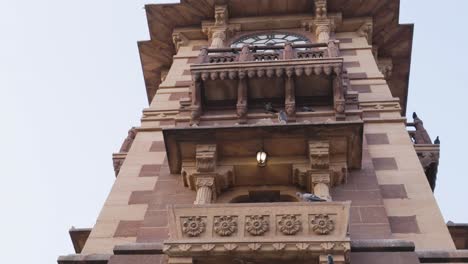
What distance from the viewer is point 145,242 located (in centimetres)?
1298

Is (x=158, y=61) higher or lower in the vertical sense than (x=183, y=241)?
lower

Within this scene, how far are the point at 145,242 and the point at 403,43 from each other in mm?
15901

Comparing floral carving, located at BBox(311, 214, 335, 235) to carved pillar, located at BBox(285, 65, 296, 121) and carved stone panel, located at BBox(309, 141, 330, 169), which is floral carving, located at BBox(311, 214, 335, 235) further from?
carved pillar, located at BBox(285, 65, 296, 121)

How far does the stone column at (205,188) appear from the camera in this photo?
14181mm

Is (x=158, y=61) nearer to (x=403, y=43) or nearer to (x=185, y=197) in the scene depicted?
(x=403, y=43)

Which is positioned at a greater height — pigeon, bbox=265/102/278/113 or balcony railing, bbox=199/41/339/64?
balcony railing, bbox=199/41/339/64

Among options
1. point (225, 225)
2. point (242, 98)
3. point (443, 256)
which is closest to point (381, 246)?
point (443, 256)

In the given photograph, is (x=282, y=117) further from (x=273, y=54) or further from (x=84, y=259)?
(x=84, y=259)

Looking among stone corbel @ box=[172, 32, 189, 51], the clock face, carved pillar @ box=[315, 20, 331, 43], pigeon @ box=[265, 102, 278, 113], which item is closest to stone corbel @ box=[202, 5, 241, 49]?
the clock face

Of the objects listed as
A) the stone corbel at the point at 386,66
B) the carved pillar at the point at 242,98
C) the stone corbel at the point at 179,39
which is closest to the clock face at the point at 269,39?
the stone corbel at the point at 179,39

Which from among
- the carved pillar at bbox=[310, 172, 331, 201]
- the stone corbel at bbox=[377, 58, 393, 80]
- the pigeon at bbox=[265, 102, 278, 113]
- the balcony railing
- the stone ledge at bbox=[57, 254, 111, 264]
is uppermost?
the balcony railing

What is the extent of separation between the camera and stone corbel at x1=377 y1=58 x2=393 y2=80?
25578 millimetres

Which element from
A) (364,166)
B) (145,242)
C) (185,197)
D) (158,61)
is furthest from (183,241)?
(158,61)

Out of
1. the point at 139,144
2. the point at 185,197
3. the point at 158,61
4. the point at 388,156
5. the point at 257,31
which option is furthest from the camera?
the point at 158,61
